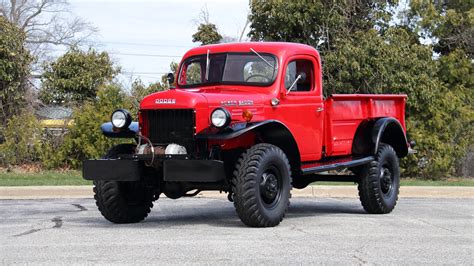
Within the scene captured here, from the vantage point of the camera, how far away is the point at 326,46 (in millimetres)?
23172

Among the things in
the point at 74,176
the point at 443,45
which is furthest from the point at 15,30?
the point at 443,45

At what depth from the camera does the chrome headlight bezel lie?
9.25 m

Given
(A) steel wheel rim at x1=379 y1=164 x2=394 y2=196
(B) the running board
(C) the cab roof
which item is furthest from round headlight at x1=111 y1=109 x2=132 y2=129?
(A) steel wheel rim at x1=379 y1=164 x2=394 y2=196

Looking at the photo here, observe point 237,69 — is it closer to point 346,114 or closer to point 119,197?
point 346,114

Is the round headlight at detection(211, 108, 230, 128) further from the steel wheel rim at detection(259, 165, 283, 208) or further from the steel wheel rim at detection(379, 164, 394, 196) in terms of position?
the steel wheel rim at detection(379, 164, 394, 196)

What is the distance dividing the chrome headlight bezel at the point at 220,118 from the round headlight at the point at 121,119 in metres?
1.29

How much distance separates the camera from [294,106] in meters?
10.7

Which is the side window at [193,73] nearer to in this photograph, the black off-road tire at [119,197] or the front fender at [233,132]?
the black off-road tire at [119,197]

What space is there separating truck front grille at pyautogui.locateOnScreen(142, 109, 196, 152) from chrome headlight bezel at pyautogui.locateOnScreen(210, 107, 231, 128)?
315mm

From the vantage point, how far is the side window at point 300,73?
35.8 feet

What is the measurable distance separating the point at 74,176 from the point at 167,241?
32.9ft

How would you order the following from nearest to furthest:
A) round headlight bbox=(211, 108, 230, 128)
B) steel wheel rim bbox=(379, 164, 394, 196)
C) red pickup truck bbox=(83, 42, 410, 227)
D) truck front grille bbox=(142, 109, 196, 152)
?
round headlight bbox=(211, 108, 230, 128) → red pickup truck bbox=(83, 42, 410, 227) → truck front grille bbox=(142, 109, 196, 152) → steel wheel rim bbox=(379, 164, 394, 196)

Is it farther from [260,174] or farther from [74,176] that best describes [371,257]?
[74,176]

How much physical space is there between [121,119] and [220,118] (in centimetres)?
149
